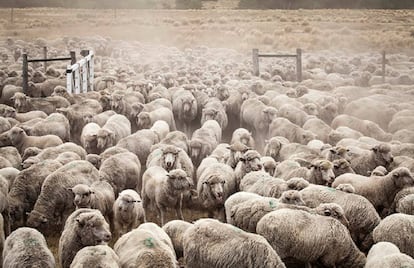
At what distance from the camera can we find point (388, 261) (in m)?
6.70

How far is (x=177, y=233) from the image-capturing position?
27.5 ft

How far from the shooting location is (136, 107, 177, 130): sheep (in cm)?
1495

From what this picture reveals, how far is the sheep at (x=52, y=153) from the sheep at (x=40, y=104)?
4.24 meters

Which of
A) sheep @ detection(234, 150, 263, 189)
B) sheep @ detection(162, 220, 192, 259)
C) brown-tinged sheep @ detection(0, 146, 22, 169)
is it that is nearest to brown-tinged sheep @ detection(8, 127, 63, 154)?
brown-tinged sheep @ detection(0, 146, 22, 169)

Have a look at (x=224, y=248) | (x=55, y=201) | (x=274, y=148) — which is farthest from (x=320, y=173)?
(x=55, y=201)

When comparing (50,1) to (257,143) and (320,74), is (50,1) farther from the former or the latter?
(257,143)

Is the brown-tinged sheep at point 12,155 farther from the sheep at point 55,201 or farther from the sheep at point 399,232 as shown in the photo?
the sheep at point 399,232

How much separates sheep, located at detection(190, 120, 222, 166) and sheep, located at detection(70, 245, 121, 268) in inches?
244

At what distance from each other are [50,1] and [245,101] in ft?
178

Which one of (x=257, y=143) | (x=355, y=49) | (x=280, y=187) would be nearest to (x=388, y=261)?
(x=280, y=187)

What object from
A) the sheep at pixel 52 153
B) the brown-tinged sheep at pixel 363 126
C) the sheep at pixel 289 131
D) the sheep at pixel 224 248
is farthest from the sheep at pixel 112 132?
the sheep at pixel 224 248

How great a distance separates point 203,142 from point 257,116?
3.07 metres

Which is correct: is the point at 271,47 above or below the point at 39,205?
above

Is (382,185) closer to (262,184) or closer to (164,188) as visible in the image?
(262,184)
